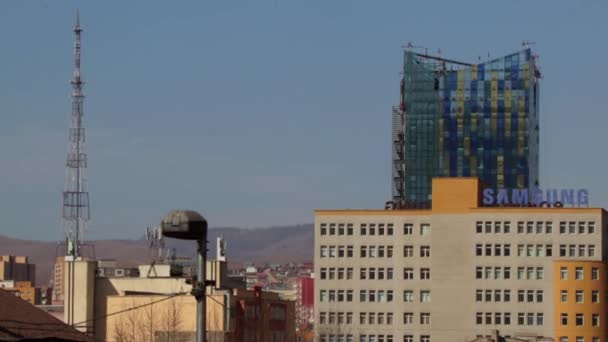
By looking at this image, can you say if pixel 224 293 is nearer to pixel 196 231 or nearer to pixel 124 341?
pixel 124 341

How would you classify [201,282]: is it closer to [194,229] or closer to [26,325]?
[194,229]

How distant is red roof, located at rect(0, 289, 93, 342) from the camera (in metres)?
56.9

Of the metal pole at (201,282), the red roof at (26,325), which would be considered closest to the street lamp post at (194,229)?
the metal pole at (201,282)

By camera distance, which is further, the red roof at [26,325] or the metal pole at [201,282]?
the red roof at [26,325]

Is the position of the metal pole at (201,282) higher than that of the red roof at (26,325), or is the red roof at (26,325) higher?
the metal pole at (201,282)

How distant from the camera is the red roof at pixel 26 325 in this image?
56875 mm

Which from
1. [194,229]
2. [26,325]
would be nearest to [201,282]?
[194,229]

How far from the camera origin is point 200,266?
1401 inches

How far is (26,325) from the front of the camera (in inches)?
2314

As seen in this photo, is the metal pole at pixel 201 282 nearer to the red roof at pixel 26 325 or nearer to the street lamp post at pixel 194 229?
the street lamp post at pixel 194 229

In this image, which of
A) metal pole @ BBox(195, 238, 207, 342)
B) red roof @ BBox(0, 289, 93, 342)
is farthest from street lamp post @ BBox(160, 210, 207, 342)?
red roof @ BBox(0, 289, 93, 342)

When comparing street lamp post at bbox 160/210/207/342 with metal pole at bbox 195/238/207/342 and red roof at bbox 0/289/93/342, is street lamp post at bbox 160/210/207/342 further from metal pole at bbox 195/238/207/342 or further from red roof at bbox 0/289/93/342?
red roof at bbox 0/289/93/342

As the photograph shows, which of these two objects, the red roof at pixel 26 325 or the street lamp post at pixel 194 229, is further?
the red roof at pixel 26 325

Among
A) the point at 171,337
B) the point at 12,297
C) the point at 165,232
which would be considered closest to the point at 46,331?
the point at 12,297
